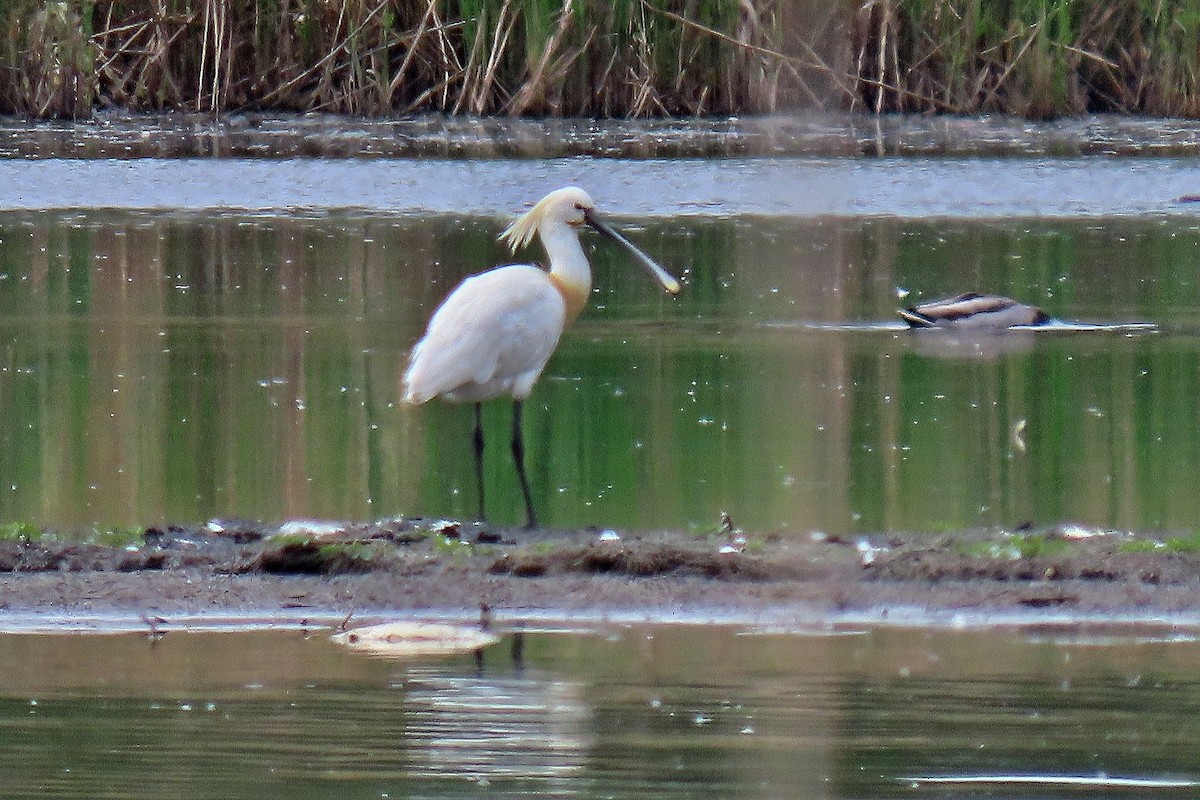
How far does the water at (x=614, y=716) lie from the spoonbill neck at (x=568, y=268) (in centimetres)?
347

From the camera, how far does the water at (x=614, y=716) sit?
4.73 metres

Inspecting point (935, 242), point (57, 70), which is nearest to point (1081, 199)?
point (935, 242)

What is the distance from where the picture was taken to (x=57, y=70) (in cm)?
2400

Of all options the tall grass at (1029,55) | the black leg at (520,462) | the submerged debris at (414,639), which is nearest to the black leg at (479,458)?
the black leg at (520,462)

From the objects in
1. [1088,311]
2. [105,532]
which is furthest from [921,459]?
[1088,311]

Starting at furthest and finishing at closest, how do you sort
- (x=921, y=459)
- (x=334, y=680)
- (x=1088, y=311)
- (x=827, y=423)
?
(x=1088, y=311)
(x=827, y=423)
(x=921, y=459)
(x=334, y=680)

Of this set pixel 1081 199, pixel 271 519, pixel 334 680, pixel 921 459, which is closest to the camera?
pixel 334 680

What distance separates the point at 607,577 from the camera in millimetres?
6945

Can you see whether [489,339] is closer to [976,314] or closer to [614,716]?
[614,716]

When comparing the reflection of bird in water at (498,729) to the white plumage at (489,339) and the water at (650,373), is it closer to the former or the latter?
the water at (650,373)

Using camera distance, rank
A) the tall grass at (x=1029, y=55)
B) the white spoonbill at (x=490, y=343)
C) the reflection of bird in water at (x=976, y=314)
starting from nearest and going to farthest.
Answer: the white spoonbill at (x=490, y=343) < the reflection of bird in water at (x=976, y=314) < the tall grass at (x=1029, y=55)

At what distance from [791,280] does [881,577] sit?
354 inches

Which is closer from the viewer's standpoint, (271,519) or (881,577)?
(881,577)

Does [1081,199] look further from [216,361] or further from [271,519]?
[271,519]
